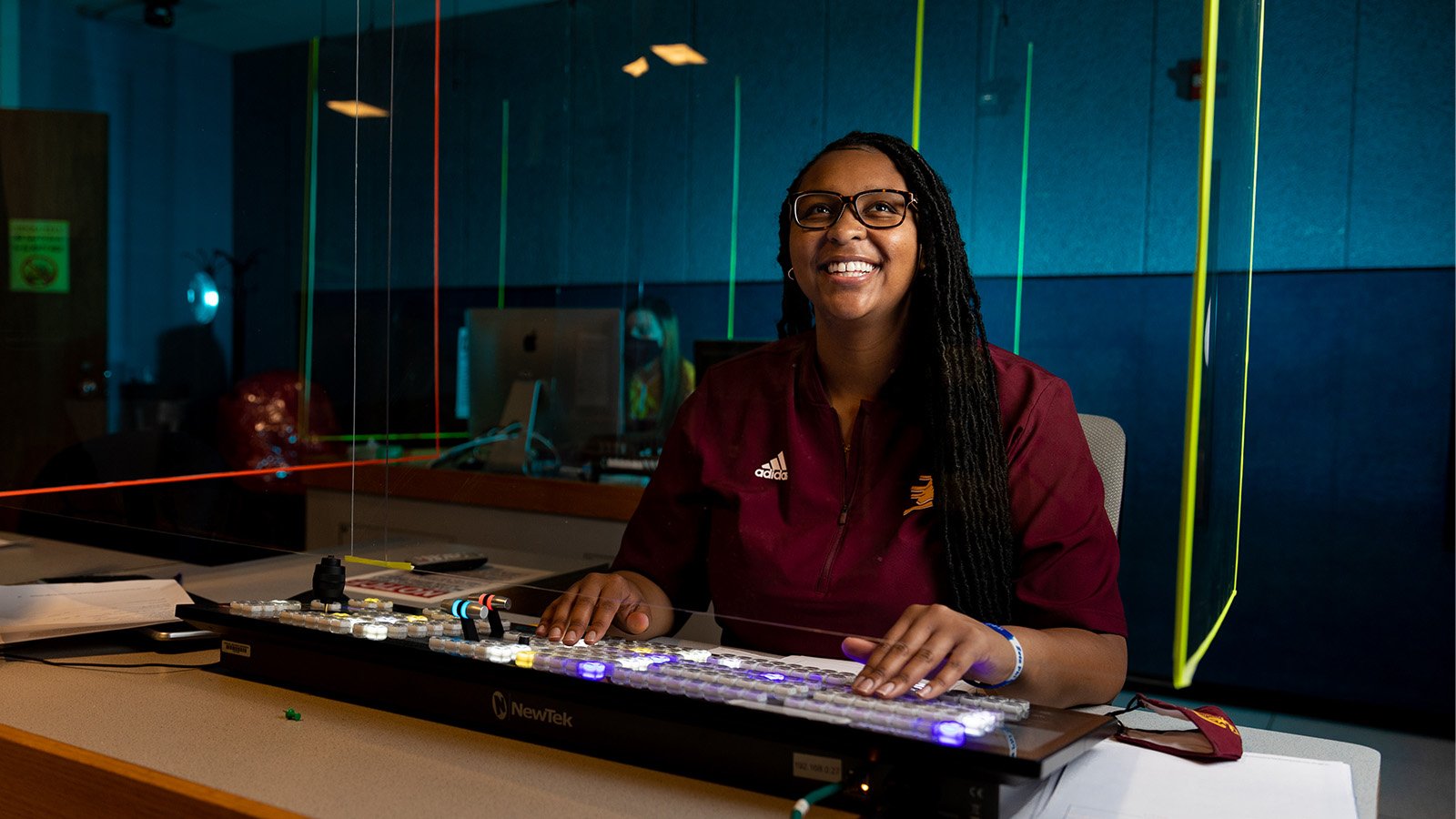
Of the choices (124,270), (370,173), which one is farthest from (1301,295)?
(124,270)

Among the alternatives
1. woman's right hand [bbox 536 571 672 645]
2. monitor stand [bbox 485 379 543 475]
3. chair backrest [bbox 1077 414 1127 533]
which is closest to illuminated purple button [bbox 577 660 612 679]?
woman's right hand [bbox 536 571 672 645]

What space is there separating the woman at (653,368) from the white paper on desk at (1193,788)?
2.32m

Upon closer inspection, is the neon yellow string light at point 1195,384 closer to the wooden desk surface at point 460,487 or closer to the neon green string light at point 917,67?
the neon green string light at point 917,67

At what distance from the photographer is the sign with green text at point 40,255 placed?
1485 mm

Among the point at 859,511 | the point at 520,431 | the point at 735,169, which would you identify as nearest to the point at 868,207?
the point at 859,511

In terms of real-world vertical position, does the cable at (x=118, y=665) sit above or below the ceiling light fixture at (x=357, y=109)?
below

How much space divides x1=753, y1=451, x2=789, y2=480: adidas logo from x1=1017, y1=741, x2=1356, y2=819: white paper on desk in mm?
440

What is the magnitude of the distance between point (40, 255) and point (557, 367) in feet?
3.58

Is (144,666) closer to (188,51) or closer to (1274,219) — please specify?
(188,51)

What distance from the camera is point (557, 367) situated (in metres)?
2.43

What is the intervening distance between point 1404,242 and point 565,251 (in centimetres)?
256

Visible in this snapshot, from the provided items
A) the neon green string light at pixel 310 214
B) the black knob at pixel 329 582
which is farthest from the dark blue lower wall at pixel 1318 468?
the black knob at pixel 329 582

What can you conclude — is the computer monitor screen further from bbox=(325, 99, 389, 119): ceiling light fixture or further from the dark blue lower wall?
bbox=(325, 99, 389, 119): ceiling light fixture

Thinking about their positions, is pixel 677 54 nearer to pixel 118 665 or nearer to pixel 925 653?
pixel 118 665
